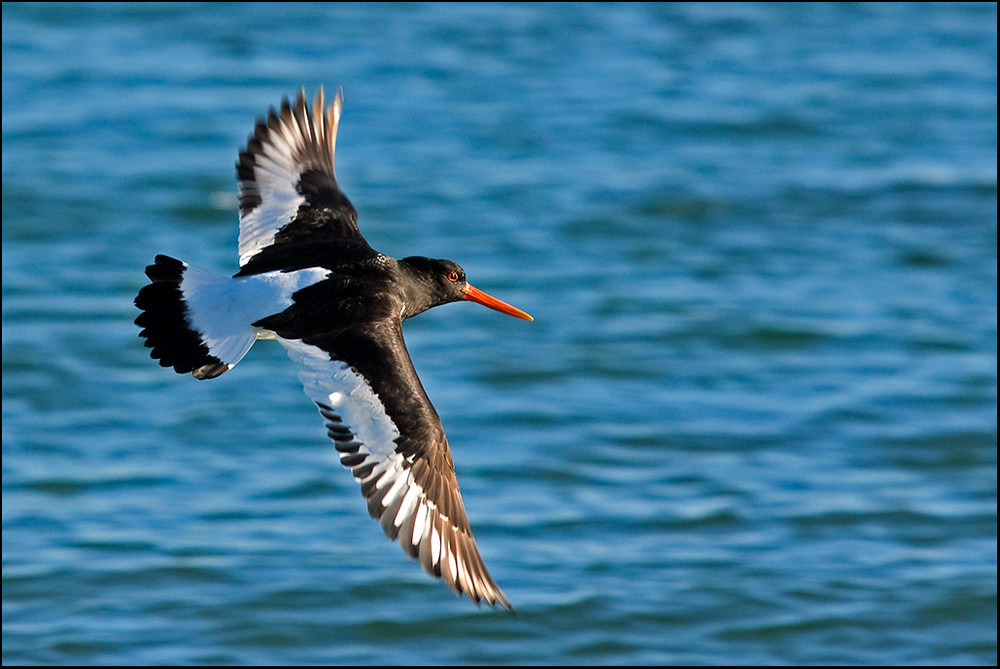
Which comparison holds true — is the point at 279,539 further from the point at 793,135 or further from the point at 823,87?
the point at 823,87

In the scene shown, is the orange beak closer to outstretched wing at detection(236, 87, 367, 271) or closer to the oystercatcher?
the oystercatcher

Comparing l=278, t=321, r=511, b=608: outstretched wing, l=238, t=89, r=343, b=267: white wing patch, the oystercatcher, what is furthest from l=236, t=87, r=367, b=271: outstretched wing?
l=278, t=321, r=511, b=608: outstretched wing

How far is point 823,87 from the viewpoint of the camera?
18.8 metres

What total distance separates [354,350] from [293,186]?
1.67 metres

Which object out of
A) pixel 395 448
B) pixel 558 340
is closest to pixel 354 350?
pixel 395 448

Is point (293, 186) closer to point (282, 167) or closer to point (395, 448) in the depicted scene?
point (282, 167)

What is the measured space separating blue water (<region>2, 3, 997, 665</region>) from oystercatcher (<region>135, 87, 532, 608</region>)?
3.50m

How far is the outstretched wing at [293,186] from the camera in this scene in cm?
783

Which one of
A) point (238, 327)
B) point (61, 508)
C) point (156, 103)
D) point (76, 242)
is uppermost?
point (156, 103)

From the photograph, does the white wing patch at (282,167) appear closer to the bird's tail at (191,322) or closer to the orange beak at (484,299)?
the bird's tail at (191,322)

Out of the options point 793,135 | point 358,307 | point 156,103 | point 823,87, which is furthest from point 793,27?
point 358,307

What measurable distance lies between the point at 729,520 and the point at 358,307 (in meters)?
5.01

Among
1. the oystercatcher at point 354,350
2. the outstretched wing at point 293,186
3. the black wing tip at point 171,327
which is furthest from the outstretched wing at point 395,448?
the outstretched wing at point 293,186

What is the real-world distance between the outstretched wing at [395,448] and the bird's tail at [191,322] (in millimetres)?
373
